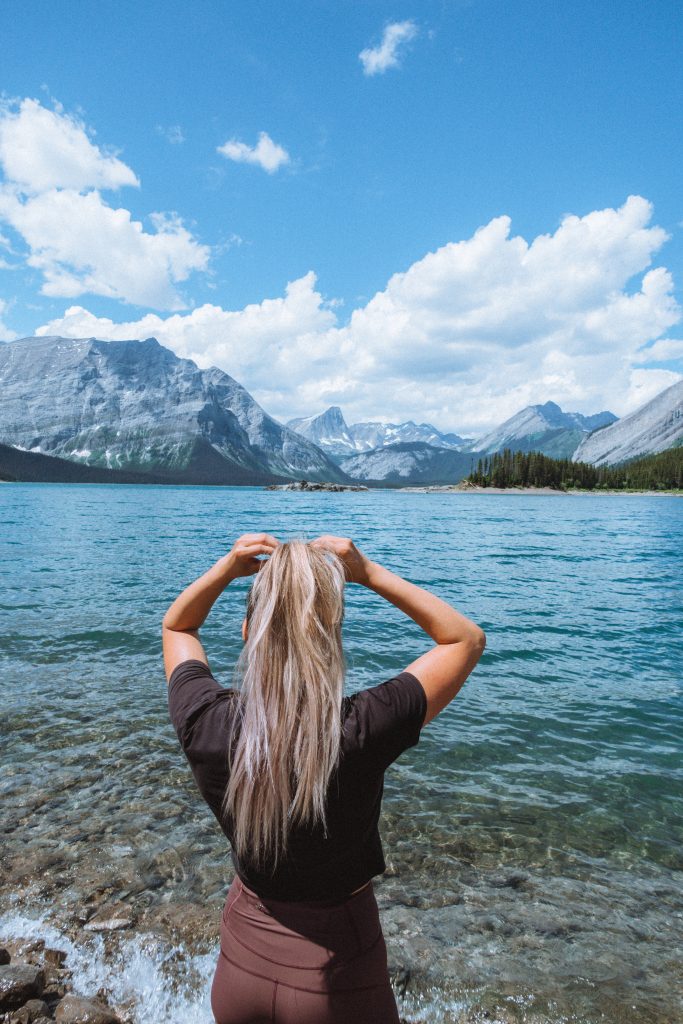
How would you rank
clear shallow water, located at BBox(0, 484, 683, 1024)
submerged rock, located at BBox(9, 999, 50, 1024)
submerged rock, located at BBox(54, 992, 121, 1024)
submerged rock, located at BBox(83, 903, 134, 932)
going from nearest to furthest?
submerged rock, located at BBox(9, 999, 50, 1024)
submerged rock, located at BBox(54, 992, 121, 1024)
clear shallow water, located at BBox(0, 484, 683, 1024)
submerged rock, located at BBox(83, 903, 134, 932)

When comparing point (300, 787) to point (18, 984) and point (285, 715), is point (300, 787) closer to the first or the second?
point (285, 715)

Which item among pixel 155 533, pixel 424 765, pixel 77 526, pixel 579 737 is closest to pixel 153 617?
pixel 424 765

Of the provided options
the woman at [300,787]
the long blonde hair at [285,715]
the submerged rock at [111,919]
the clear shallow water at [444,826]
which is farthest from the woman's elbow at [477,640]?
the submerged rock at [111,919]

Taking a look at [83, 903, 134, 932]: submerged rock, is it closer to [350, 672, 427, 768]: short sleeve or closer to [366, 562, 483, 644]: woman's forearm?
[350, 672, 427, 768]: short sleeve

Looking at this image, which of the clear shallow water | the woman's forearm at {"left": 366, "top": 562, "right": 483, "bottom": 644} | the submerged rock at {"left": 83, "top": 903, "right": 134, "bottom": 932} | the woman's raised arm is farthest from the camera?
the submerged rock at {"left": 83, "top": 903, "right": 134, "bottom": 932}

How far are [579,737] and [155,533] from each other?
5324cm

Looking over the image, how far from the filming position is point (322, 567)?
3.12 meters

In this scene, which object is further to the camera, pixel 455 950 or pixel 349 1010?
pixel 455 950

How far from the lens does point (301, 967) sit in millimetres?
2928

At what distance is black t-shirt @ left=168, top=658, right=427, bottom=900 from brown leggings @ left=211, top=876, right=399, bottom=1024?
0.11m

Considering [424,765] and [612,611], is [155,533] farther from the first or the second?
[424,765]

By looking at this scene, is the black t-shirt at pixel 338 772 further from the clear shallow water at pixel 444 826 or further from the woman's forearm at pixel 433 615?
the clear shallow water at pixel 444 826

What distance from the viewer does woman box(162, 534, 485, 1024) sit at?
9.35 feet

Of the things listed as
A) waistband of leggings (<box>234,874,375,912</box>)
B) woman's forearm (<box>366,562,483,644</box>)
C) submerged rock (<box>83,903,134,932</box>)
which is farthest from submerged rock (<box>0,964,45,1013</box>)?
woman's forearm (<box>366,562,483,644</box>)
